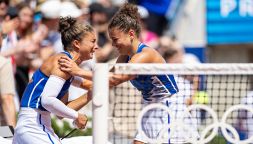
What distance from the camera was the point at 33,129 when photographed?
304 inches

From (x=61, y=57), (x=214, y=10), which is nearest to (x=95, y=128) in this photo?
(x=61, y=57)

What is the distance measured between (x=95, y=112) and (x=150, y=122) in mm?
1705

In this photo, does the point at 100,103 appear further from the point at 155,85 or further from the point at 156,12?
the point at 156,12

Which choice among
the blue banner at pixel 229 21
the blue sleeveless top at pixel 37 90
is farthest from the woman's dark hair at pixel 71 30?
the blue banner at pixel 229 21

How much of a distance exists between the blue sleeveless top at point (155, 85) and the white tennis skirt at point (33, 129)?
1029 mm

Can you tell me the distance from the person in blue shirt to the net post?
612 mm

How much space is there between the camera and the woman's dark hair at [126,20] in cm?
828

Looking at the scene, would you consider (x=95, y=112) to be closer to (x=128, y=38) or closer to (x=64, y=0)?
(x=128, y=38)

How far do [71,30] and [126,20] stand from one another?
2.20ft

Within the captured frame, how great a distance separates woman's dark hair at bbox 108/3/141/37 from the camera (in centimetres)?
828

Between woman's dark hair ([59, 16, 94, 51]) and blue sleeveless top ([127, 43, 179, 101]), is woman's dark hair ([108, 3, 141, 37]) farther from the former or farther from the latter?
woman's dark hair ([59, 16, 94, 51])

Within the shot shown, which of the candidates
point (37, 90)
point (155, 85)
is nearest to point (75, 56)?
point (37, 90)

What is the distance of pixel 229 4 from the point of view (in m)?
17.4

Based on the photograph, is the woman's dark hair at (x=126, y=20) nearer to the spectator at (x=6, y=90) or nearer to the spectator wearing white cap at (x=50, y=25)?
the spectator at (x=6, y=90)
